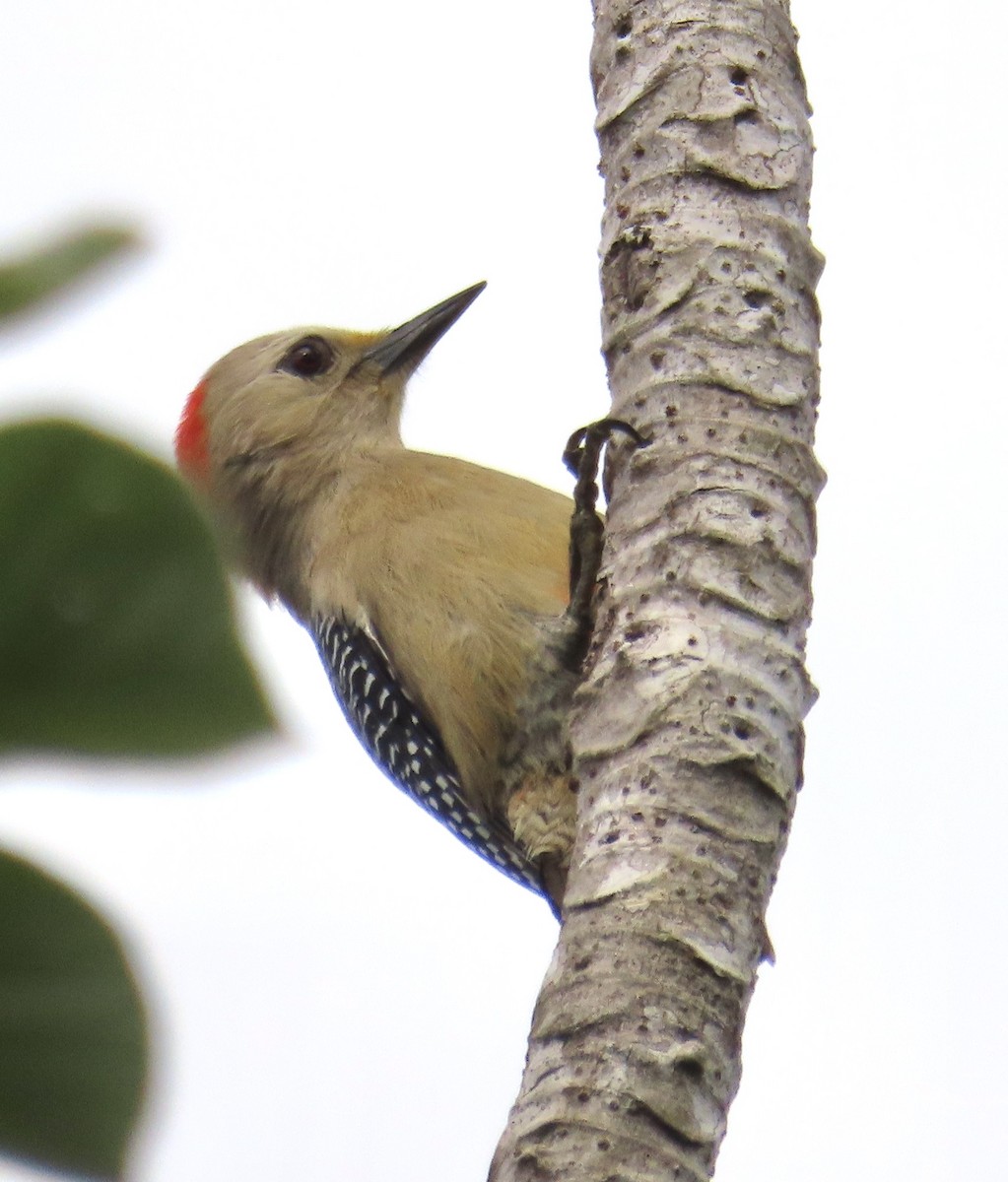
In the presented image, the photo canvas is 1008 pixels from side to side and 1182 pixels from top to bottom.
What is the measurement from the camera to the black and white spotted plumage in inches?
194

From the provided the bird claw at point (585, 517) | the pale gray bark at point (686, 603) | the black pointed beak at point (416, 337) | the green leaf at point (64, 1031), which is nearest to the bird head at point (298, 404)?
the black pointed beak at point (416, 337)

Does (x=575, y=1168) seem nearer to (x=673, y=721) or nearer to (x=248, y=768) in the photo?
(x=673, y=721)

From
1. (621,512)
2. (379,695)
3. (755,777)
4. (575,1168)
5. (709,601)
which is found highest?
(379,695)

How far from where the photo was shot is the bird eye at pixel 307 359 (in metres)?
6.14

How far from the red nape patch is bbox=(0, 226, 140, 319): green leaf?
4.57 meters

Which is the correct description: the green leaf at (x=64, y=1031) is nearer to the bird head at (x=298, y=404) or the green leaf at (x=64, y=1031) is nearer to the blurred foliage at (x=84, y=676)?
the blurred foliage at (x=84, y=676)

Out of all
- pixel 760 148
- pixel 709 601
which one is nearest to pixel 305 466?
pixel 760 148

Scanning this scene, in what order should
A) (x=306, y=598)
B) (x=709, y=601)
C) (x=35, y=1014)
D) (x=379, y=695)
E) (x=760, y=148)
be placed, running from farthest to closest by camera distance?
1. (x=306, y=598)
2. (x=379, y=695)
3. (x=760, y=148)
4. (x=709, y=601)
5. (x=35, y=1014)

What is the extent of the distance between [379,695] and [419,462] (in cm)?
84

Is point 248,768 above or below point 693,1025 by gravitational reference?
below

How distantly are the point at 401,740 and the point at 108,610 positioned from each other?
379 centimetres

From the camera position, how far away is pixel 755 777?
8.97 ft

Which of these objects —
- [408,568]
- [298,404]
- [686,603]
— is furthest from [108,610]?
[298,404]

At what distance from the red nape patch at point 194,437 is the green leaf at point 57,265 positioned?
4573 mm
